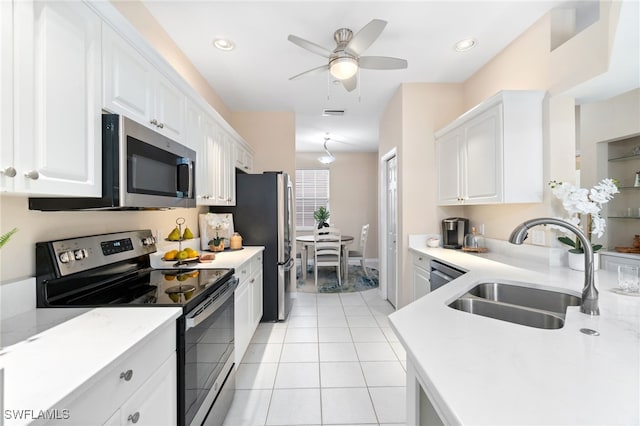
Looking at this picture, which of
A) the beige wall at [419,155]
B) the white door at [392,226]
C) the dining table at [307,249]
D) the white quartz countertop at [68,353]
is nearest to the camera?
the white quartz countertop at [68,353]

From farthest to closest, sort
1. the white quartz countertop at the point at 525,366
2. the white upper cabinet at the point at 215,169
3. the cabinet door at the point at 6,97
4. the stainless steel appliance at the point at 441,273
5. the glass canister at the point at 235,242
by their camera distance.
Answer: the glass canister at the point at 235,242 < the white upper cabinet at the point at 215,169 < the stainless steel appliance at the point at 441,273 < the cabinet door at the point at 6,97 < the white quartz countertop at the point at 525,366

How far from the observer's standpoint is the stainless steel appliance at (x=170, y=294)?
1.27 m

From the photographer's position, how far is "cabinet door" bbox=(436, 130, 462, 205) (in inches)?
115

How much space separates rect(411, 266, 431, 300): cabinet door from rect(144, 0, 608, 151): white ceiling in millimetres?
2145

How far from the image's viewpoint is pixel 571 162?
2176mm

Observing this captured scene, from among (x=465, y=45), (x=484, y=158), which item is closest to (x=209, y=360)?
(x=484, y=158)

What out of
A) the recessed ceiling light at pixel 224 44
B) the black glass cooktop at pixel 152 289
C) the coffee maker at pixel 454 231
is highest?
the recessed ceiling light at pixel 224 44

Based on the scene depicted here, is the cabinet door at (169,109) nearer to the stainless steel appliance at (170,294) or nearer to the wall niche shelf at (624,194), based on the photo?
the stainless steel appliance at (170,294)

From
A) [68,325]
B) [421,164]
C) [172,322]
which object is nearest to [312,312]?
[421,164]

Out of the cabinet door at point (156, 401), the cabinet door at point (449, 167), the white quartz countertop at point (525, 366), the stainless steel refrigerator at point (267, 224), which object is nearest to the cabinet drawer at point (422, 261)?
the cabinet door at point (449, 167)

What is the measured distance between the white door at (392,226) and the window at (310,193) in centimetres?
299

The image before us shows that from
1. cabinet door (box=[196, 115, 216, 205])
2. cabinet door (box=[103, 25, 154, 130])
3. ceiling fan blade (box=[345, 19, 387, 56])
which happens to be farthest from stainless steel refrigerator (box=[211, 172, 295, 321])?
cabinet door (box=[103, 25, 154, 130])

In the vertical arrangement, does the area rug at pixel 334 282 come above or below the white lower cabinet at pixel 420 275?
below

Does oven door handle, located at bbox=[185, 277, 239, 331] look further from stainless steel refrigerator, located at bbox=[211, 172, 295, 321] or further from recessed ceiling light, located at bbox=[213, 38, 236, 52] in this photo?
recessed ceiling light, located at bbox=[213, 38, 236, 52]
